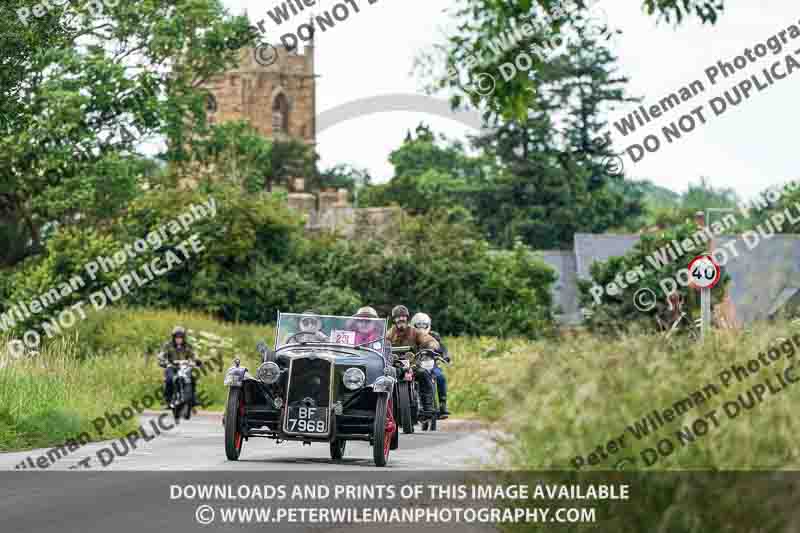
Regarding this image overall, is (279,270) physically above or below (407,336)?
above

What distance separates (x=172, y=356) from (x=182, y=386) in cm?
67

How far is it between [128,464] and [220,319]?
99.3ft

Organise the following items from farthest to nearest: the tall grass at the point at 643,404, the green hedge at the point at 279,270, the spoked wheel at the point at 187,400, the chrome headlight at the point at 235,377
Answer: the green hedge at the point at 279,270 → the spoked wheel at the point at 187,400 → the chrome headlight at the point at 235,377 → the tall grass at the point at 643,404

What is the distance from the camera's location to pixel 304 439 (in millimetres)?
17453

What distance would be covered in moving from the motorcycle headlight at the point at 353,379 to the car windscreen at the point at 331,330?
3.70ft

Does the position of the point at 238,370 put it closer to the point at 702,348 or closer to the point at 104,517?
the point at 104,517

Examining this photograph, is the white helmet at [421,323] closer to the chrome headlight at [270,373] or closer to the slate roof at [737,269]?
the slate roof at [737,269]

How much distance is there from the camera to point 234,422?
17.4 m

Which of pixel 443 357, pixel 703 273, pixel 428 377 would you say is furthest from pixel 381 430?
pixel 703 273

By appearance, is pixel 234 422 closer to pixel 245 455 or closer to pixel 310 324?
pixel 245 455

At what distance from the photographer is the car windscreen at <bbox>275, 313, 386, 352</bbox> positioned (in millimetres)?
18906

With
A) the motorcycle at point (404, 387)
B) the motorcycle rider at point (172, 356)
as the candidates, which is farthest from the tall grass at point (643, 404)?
the motorcycle rider at point (172, 356)

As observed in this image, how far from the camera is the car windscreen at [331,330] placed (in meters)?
18.9

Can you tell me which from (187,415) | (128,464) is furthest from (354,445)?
(187,415)
